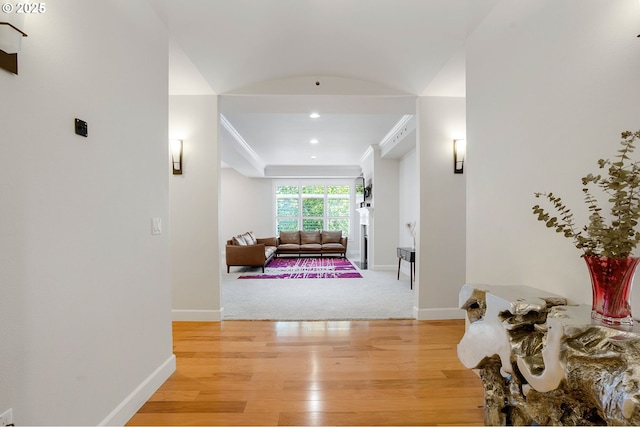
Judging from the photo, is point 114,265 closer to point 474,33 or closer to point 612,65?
point 612,65

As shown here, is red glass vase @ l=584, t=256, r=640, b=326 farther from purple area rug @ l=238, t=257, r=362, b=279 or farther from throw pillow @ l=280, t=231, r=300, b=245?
throw pillow @ l=280, t=231, r=300, b=245

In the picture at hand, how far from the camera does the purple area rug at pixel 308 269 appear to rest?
579 centimetres

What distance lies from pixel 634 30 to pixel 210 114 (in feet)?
10.9

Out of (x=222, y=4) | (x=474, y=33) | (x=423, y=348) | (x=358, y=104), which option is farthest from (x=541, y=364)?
(x=358, y=104)

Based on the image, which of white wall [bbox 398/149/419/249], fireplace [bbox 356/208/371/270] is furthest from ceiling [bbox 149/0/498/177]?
fireplace [bbox 356/208/371/270]

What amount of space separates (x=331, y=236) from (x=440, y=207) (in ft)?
18.9

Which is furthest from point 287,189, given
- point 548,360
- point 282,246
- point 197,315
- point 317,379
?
point 548,360

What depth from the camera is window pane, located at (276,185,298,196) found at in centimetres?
984

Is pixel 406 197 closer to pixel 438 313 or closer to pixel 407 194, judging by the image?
pixel 407 194

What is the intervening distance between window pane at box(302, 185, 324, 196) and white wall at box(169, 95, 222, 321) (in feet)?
21.5

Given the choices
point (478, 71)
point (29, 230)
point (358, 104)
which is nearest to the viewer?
point (29, 230)

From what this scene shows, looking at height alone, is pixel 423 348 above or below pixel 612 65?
below

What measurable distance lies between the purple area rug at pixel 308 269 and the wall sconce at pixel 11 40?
16.4 ft

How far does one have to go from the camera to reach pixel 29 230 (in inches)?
43.8
